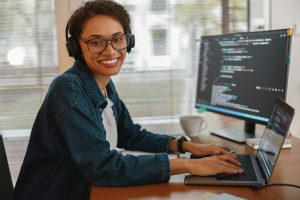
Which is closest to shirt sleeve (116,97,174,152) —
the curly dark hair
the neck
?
the neck

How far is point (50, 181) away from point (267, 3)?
5.40 ft

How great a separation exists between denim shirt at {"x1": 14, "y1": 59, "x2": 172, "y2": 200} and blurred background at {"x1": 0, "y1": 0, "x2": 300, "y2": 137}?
2.75 ft

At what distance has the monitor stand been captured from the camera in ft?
5.41

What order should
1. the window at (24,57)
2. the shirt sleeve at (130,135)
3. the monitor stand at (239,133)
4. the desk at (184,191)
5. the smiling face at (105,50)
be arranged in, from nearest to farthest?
the desk at (184,191)
the smiling face at (105,50)
the shirt sleeve at (130,135)
the monitor stand at (239,133)
the window at (24,57)

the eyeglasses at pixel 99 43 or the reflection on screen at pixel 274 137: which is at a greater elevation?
the eyeglasses at pixel 99 43

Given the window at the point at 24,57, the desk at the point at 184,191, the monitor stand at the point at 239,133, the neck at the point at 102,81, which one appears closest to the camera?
the desk at the point at 184,191

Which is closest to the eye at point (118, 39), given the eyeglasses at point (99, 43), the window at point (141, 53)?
the eyeglasses at point (99, 43)

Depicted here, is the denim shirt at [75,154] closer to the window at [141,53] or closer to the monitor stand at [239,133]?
the monitor stand at [239,133]

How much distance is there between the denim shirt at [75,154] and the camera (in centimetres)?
108

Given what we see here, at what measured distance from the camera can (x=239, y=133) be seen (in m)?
1.74

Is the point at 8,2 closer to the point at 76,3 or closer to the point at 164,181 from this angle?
the point at 76,3

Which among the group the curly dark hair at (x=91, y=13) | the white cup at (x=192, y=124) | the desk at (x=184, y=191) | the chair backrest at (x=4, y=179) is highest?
the curly dark hair at (x=91, y=13)

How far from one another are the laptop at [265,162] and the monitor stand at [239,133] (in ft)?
1.20

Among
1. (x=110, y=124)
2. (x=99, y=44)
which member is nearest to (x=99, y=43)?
(x=99, y=44)
